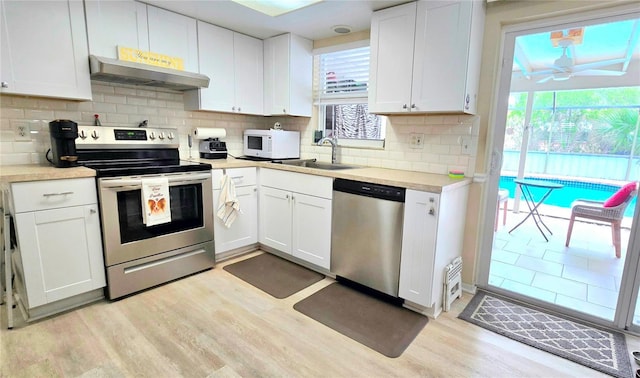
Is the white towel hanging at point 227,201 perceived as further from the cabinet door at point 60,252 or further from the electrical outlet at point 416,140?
the electrical outlet at point 416,140

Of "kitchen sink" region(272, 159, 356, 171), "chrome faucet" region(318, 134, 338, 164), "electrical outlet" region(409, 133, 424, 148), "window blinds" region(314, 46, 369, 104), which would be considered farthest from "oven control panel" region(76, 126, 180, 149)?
"electrical outlet" region(409, 133, 424, 148)

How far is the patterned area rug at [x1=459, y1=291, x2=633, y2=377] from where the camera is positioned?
1.80 m

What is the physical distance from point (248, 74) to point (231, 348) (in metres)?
2.61

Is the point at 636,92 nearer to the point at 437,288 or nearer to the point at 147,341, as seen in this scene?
the point at 437,288

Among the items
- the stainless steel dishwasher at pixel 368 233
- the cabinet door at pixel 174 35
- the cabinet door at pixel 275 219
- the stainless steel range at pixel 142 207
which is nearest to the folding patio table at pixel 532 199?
the stainless steel dishwasher at pixel 368 233

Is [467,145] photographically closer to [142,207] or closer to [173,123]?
[142,207]

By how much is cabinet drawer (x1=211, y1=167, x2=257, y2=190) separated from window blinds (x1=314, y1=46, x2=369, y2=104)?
3.77ft

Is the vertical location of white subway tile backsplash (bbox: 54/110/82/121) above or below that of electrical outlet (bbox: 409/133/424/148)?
above

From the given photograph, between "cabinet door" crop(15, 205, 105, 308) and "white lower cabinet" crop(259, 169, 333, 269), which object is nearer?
"cabinet door" crop(15, 205, 105, 308)

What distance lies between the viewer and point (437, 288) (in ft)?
7.16

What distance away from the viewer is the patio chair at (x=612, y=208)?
6.60 ft

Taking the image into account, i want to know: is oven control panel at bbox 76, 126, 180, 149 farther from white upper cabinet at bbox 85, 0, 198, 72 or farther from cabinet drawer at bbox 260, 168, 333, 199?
cabinet drawer at bbox 260, 168, 333, 199

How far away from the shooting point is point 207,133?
316 centimetres

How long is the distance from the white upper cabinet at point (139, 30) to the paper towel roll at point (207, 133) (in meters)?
0.56
